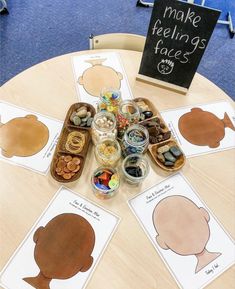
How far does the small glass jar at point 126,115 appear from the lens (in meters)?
0.84

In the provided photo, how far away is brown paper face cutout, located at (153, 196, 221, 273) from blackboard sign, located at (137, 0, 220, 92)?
0.44m

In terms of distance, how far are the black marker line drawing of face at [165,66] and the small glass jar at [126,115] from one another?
0.20 m

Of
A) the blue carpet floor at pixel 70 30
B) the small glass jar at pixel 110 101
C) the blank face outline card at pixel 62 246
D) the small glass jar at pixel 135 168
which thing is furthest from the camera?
the blue carpet floor at pixel 70 30

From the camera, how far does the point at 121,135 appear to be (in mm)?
855

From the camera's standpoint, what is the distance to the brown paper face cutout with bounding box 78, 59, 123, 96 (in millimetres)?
1003

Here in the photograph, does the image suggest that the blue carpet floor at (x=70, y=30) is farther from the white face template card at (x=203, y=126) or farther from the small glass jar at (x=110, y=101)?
the small glass jar at (x=110, y=101)

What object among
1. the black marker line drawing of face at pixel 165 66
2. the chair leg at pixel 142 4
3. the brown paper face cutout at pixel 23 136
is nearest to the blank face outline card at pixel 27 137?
the brown paper face cutout at pixel 23 136

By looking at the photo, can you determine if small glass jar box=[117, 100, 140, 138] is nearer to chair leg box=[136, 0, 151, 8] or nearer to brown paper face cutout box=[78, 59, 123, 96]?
brown paper face cutout box=[78, 59, 123, 96]

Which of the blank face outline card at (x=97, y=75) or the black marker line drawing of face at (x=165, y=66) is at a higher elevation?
the black marker line drawing of face at (x=165, y=66)

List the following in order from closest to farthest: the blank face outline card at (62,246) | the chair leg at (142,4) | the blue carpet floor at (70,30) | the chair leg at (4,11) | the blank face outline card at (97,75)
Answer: the blank face outline card at (62,246), the blank face outline card at (97,75), the blue carpet floor at (70,30), the chair leg at (4,11), the chair leg at (142,4)

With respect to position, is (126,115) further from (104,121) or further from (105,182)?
(105,182)

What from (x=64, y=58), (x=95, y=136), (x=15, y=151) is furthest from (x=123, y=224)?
(x=64, y=58)

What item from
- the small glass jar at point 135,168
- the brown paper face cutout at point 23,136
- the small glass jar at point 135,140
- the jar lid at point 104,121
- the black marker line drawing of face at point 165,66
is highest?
the black marker line drawing of face at point 165,66

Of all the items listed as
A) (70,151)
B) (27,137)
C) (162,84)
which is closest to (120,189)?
(70,151)
